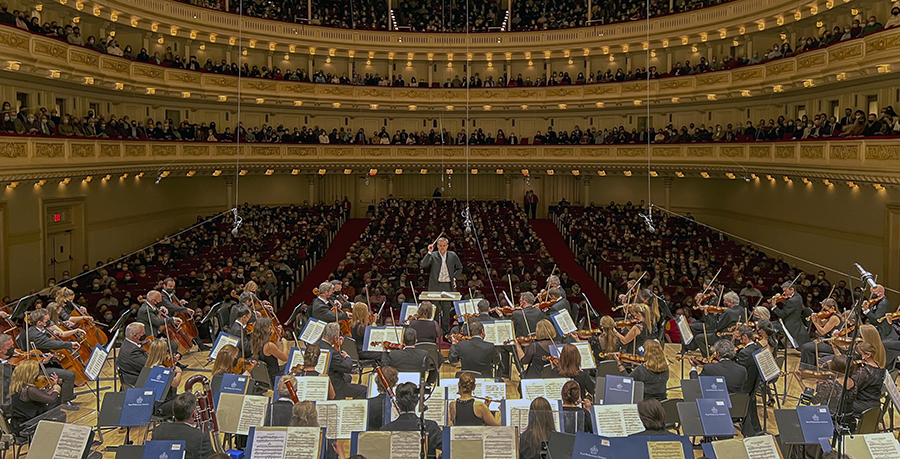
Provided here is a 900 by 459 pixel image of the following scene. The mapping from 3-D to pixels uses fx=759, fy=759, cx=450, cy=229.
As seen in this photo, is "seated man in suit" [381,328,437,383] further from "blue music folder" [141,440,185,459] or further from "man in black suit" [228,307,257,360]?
"blue music folder" [141,440,185,459]

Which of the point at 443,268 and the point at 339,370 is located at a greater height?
the point at 443,268

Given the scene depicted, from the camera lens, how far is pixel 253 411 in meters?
8.38

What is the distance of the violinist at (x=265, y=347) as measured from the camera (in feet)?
35.7

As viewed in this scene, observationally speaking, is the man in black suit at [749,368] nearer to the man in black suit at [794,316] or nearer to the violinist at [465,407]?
the violinist at [465,407]

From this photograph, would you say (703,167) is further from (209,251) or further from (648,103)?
(209,251)

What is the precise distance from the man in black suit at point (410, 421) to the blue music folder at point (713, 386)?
327 centimetres

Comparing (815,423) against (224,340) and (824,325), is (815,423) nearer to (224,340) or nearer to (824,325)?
(824,325)

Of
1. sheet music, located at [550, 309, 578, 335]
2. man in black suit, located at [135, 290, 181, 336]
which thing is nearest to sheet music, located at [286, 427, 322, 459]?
sheet music, located at [550, 309, 578, 335]

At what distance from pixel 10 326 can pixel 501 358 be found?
8.73 metres

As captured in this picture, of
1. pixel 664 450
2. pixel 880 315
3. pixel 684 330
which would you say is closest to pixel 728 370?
pixel 684 330

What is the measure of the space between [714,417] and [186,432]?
18.4 ft

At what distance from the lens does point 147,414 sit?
8.61m

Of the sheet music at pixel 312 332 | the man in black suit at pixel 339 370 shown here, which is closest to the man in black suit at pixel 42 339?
the sheet music at pixel 312 332

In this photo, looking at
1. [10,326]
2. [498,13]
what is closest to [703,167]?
[498,13]
